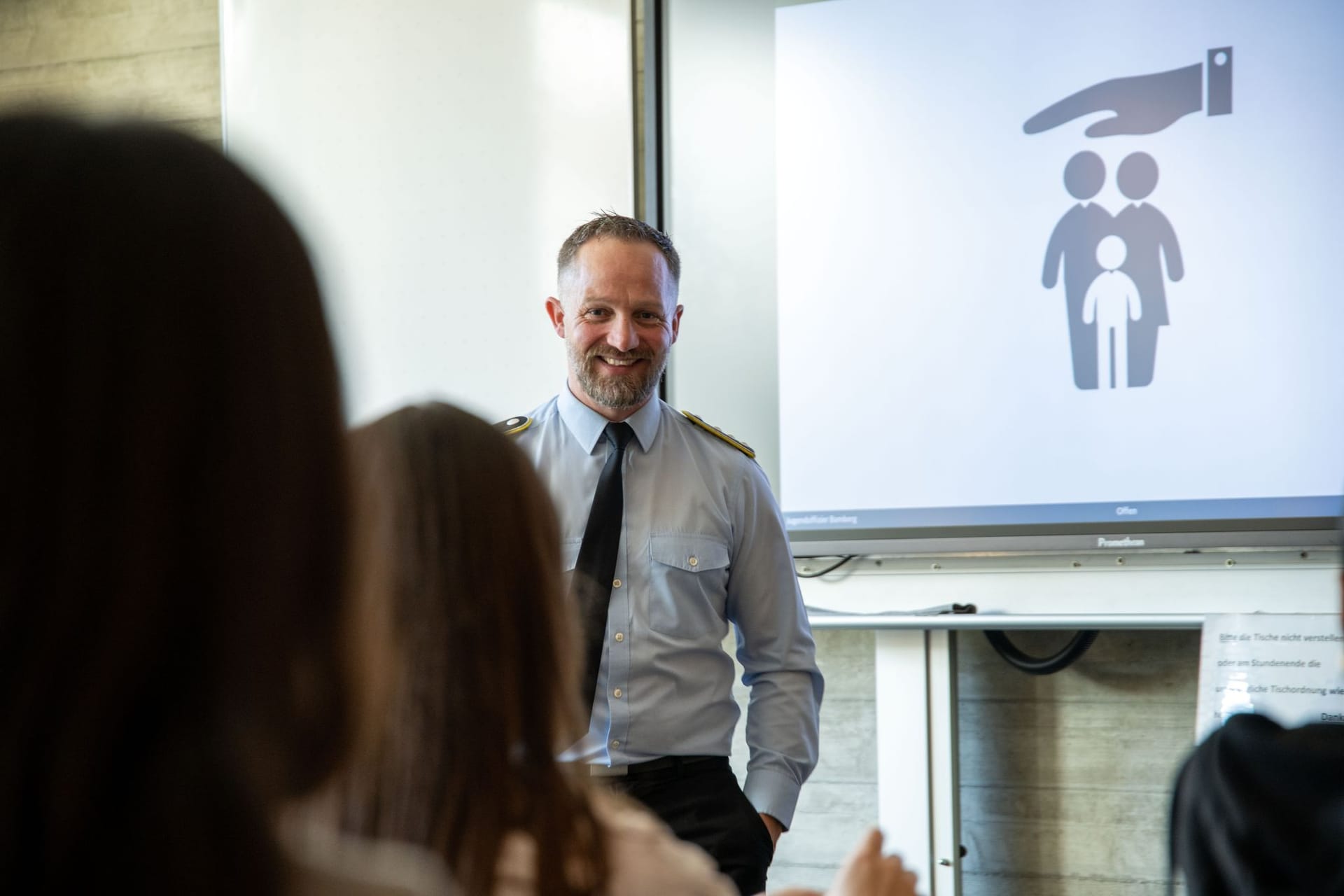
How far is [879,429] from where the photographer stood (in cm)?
297

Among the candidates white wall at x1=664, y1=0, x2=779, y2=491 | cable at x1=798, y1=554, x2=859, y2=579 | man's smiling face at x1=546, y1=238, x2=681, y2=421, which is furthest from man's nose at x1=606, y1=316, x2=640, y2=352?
cable at x1=798, y1=554, x2=859, y2=579

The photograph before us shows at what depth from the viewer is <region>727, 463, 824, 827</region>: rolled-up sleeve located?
238cm

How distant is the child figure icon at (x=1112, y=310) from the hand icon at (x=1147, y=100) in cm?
26

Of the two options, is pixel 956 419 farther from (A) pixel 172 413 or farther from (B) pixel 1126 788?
(A) pixel 172 413

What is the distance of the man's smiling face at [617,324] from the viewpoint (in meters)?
2.46

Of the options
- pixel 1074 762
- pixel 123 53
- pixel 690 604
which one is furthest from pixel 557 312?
pixel 123 53

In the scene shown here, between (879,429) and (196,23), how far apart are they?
2480 mm

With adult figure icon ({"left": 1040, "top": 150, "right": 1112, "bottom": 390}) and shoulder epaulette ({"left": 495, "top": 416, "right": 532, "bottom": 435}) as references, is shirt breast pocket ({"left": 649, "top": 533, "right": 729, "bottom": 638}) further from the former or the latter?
adult figure icon ({"left": 1040, "top": 150, "right": 1112, "bottom": 390})

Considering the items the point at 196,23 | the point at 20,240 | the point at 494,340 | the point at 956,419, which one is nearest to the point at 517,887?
the point at 20,240

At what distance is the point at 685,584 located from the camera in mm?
2424

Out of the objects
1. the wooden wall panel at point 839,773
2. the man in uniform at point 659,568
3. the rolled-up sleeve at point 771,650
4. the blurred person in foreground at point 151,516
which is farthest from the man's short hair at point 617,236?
the blurred person in foreground at point 151,516

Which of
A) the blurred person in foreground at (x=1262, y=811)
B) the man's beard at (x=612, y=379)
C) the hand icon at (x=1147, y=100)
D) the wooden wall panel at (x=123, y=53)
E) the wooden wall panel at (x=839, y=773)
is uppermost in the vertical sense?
the wooden wall panel at (x=123, y=53)

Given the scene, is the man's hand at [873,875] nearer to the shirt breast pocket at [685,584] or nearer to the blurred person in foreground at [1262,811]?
the blurred person in foreground at [1262,811]

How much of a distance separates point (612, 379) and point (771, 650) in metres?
0.61
